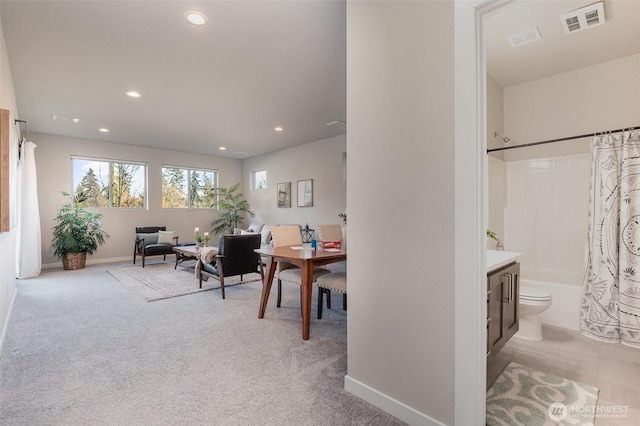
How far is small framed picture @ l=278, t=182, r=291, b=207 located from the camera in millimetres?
7121

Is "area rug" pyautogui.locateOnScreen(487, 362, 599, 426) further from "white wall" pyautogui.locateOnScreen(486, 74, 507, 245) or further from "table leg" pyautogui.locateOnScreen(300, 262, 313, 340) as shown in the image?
"white wall" pyautogui.locateOnScreen(486, 74, 507, 245)

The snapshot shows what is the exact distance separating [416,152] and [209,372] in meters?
1.98

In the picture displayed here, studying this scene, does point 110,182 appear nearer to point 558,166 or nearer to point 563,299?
point 558,166

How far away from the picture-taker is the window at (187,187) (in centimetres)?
736

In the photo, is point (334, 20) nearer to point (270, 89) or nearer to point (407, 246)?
point (270, 89)

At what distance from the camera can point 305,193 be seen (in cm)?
670

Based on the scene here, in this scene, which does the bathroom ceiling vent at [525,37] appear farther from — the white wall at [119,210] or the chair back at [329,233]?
the white wall at [119,210]

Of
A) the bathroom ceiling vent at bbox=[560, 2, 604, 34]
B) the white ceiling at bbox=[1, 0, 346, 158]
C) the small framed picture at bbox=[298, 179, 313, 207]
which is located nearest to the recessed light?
the white ceiling at bbox=[1, 0, 346, 158]

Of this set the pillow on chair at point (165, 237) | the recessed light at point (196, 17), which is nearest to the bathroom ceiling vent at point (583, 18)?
the recessed light at point (196, 17)

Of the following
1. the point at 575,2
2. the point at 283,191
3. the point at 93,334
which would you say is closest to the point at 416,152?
the point at 575,2

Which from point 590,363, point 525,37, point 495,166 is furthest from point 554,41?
point 590,363

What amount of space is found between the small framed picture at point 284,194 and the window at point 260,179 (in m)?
0.74

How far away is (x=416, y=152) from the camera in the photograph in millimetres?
1554

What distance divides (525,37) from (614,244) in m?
1.94
